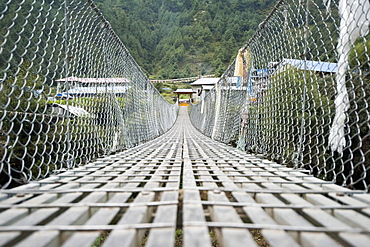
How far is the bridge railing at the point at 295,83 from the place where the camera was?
48.2 inches

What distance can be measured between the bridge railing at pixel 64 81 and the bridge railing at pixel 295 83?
125cm

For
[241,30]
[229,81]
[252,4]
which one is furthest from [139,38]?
[229,81]

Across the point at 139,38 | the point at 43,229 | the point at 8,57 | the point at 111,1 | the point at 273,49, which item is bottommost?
the point at 43,229

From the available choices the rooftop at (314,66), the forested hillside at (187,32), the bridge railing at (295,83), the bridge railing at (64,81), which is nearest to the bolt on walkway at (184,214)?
the bridge railing at (64,81)

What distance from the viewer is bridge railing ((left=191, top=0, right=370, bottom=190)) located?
4.01 ft

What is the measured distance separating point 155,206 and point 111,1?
62.8m

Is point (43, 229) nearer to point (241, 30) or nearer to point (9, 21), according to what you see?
point (9, 21)

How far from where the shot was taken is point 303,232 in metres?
0.50

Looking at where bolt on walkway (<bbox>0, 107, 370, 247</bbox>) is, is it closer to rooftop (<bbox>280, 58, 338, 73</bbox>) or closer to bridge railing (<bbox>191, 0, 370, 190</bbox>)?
bridge railing (<bbox>191, 0, 370, 190</bbox>)

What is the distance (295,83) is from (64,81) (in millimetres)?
1606

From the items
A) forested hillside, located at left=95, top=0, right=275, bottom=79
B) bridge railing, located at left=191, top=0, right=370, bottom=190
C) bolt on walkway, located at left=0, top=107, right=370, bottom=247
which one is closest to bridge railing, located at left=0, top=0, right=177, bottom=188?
bolt on walkway, located at left=0, top=107, right=370, bottom=247

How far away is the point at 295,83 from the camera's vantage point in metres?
1.83

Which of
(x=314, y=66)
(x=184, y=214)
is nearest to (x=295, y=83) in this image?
(x=314, y=66)

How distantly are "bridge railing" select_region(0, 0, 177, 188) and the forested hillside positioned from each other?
37501 millimetres
